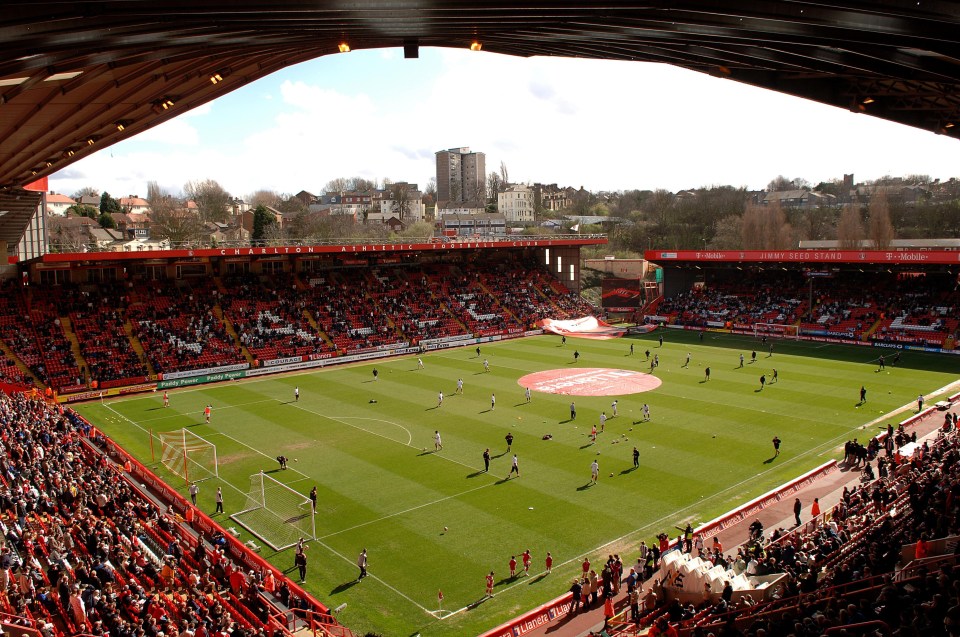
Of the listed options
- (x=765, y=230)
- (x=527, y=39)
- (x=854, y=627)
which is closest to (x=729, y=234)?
(x=765, y=230)

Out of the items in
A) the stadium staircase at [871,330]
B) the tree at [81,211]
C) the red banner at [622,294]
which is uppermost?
the tree at [81,211]

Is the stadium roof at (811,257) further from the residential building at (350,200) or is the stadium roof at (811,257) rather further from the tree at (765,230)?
the residential building at (350,200)

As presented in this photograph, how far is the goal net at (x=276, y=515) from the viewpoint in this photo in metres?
25.5

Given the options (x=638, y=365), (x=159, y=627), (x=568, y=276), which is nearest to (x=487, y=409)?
(x=638, y=365)

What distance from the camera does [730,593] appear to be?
58.6 feet

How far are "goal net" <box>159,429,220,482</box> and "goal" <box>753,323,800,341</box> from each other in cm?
5087

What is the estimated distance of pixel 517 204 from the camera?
17312 centimetres

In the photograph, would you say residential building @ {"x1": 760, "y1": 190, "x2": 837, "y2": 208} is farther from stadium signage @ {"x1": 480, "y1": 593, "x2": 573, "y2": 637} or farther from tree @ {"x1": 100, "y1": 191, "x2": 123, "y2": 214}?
stadium signage @ {"x1": 480, "y1": 593, "x2": 573, "y2": 637}

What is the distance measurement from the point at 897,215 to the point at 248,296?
8873 cm

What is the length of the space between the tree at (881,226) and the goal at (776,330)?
31.1 metres

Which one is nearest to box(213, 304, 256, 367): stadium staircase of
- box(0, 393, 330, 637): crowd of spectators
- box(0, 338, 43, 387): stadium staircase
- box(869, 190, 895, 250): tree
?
box(0, 338, 43, 387): stadium staircase

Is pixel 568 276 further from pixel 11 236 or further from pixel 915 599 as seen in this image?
pixel 915 599

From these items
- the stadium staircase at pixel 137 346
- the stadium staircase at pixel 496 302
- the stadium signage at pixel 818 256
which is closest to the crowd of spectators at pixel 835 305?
the stadium signage at pixel 818 256

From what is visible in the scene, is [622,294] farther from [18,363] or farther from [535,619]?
[535,619]
